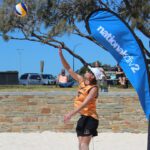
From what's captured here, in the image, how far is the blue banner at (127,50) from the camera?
6.29m

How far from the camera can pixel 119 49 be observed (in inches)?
251

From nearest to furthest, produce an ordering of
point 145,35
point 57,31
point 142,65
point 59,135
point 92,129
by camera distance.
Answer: point 142,65, point 92,129, point 59,135, point 145,35, point 57,31

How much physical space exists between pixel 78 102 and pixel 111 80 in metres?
25.2

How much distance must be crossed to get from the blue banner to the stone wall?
258 inches

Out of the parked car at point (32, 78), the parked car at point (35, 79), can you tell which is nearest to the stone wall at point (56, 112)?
the parked car at point (35, 79)

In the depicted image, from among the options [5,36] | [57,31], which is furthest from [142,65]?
[5,36]

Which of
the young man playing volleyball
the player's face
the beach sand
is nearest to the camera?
the young man playing volleyball

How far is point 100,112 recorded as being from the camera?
12938 millimetres

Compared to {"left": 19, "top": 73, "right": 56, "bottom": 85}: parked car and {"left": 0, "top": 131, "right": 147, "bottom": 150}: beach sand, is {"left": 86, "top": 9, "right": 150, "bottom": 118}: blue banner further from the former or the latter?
{"left": 19, "top": 73, "right": 56, "bottom": 85}: parked car

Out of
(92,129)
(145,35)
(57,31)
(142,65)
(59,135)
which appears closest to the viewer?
(142,65)

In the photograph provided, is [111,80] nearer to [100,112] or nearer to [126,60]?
[100,112]

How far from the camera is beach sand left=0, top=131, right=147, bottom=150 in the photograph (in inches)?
423

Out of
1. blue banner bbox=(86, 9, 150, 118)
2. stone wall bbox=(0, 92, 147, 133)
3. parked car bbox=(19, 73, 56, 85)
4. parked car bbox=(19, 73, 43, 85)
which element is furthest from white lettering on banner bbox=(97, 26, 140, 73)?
parked car bbox=(19, 73, 43, 85)

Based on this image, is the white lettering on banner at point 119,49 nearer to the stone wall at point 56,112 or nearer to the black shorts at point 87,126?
the black shorts at point 87,126
